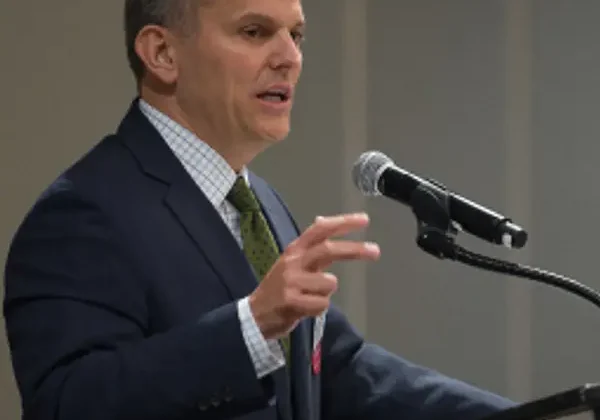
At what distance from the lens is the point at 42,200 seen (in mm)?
1221

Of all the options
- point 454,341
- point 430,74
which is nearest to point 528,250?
point 454,341

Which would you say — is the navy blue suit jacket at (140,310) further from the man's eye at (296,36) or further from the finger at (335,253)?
the man's eye at (296,36)

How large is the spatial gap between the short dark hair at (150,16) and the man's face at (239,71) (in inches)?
1.0

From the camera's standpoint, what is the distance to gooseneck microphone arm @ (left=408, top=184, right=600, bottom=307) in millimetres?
1038

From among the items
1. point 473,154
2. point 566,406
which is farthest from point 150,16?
point 473,154

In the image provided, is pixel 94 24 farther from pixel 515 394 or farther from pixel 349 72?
pixel 515 394

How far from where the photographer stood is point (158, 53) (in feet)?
4.47

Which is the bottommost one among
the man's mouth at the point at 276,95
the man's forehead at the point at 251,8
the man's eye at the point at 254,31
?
the man's mouth at the point at 276,95

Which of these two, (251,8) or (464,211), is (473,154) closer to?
(251,8)

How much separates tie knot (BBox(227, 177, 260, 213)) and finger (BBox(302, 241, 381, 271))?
0.36m

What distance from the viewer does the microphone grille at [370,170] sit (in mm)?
1179

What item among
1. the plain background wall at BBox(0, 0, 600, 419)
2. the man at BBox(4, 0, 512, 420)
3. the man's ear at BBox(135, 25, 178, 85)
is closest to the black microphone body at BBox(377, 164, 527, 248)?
the man at BBox(4, 0, 512, 420)

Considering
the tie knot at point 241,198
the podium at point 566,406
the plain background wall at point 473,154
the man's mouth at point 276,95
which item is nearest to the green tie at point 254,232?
the tie knot at point 241,198

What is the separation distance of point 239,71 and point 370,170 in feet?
0.83
